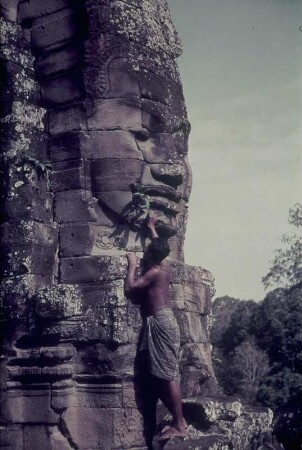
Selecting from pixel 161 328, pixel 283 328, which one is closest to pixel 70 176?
pixel 161 328

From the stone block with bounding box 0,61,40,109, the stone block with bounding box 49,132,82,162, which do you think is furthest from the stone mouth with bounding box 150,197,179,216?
the stone block with bounding box 0,61,40,109

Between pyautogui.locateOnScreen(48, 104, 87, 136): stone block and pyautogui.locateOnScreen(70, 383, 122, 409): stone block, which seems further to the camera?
pyautogui.locateOnScreen(48, 104, 87, 136): stone block

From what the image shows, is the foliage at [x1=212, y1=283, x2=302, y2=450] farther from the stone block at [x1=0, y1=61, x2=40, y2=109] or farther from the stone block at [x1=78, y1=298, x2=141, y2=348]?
the stone block at [x1=0, y1=61, x2=40, y2=109]

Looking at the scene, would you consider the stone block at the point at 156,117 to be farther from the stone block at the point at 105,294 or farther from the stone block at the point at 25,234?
the stone block at the point at 105,294

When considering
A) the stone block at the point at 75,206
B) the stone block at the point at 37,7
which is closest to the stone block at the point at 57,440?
the stone block at the point at 75,206

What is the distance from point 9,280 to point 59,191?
3.80ft

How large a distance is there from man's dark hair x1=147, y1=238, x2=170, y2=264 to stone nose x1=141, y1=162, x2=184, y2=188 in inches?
32.0

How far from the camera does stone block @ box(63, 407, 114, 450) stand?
4.87 meters

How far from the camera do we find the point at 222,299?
4728cm

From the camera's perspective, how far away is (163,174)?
19.2 ft

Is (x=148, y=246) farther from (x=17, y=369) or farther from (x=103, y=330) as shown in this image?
(x=17, y=369)

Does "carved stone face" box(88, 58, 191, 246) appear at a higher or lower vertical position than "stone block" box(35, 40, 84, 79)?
lower

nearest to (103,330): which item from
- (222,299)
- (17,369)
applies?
(17,369)

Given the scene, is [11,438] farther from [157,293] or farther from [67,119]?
[67,119]
